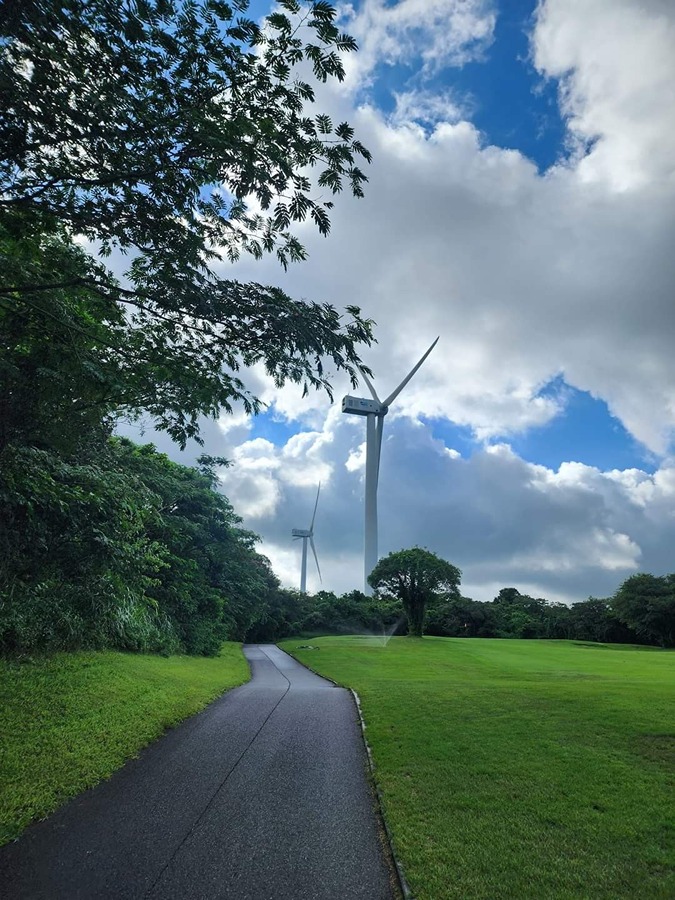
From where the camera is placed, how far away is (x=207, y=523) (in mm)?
40656

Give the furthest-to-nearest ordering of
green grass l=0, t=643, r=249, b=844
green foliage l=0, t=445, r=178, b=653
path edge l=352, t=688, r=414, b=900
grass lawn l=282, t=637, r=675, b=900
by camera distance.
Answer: green foliage l=0, t=445, r=178, b=653 < green grass l=0, t=643, r=249, b=844 < grass lawn l=282, t=637, r=675, b=900 < path edge l=352, t=688, r=414, b=900

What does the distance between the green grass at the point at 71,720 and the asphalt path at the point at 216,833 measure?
405 mm

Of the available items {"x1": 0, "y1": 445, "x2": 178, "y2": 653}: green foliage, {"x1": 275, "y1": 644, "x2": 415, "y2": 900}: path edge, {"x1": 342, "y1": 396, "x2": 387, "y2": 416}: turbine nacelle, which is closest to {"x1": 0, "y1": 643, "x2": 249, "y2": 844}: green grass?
{"x1": 0, "y1": 445, "x2": 178, "y2": 653}: green foliage

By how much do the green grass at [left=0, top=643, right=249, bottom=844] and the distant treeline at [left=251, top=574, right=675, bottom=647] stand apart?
5960cm

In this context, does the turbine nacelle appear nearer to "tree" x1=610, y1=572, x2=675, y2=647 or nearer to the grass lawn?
"tree" x1=610, y1=572, x2=675, y2=647

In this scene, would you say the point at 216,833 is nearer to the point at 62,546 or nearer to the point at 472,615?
the point at 62,546

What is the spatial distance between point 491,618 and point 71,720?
80.6 metres

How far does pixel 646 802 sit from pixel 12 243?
1253 centimetres

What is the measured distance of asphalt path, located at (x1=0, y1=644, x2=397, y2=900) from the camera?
5125 mm

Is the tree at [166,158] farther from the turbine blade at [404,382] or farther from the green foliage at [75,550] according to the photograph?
the turbine blade at [404,382]

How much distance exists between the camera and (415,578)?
61812mm

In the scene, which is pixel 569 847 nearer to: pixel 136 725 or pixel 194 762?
pixel 194 762

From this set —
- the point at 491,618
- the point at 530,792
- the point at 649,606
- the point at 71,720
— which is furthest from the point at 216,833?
the point at 491,618

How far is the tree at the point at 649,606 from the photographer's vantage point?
68188 mm
